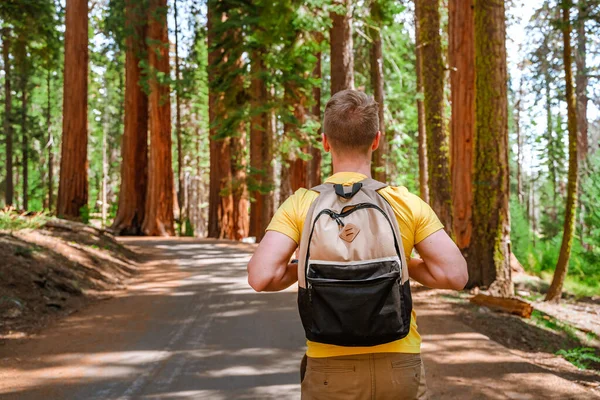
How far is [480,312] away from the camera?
9.76 m

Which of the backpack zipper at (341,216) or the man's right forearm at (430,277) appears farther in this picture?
the man's right forearm at (430,277)

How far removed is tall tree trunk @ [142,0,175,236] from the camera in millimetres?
26156

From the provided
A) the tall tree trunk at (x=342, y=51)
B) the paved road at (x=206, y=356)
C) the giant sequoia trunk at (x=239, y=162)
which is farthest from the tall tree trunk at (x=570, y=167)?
the giant sequoia trunk at (x=239, y=162)

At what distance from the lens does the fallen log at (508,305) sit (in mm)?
9938

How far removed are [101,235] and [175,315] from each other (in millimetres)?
8353

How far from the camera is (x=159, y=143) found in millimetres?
26406

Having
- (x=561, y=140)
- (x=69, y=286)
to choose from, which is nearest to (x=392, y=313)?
(x=69, y=286)

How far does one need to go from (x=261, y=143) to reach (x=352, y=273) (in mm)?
21785

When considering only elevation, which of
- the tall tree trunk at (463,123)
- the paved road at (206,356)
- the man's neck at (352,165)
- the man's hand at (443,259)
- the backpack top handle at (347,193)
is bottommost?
the paved road at (206,356)

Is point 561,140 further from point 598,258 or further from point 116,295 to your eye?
point 116,295

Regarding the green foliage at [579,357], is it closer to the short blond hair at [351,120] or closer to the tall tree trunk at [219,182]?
the short blond hair at [351,120]

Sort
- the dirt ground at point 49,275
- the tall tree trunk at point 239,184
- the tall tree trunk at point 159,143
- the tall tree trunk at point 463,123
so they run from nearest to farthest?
the dirt ground at point 49,275, the tall tree trunk at point 463,123, the tall tree trunk at point 239,184, the tall tree trunk at point 159,143

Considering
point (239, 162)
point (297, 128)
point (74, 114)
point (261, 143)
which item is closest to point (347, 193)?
point (297, 128)

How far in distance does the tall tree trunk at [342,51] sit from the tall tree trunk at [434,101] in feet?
6.33
